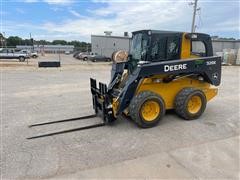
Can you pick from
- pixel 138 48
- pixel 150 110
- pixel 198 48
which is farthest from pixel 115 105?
pixel 198 48

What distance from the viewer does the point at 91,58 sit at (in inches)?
1374

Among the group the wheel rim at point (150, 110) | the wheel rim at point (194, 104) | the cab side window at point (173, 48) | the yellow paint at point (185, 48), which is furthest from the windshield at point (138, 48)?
the wheel rim at point (194, 104)

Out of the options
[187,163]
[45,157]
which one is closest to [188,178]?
[187,163]

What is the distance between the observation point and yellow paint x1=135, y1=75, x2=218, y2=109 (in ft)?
16.9

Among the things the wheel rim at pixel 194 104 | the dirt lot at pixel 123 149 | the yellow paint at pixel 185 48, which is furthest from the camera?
the wheel rim at pixel 194 104

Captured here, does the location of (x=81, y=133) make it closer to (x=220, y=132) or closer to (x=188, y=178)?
(x=188, y=178)

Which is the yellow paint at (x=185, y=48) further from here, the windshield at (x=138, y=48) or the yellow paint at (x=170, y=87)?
the windshield at (x=138, y=48)

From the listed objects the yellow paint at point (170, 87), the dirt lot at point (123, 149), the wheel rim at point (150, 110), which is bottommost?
the dirt lot at point (123, 149)

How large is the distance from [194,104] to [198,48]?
4.77 ft

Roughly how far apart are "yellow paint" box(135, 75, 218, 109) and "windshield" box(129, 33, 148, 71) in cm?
63

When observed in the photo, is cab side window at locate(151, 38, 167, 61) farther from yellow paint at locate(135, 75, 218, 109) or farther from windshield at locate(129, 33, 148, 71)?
yellow paint at locate(135, 75, 218, 109)

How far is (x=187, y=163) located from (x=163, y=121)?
1962mm

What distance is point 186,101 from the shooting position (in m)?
5.35

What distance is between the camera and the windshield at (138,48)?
17.4ft
